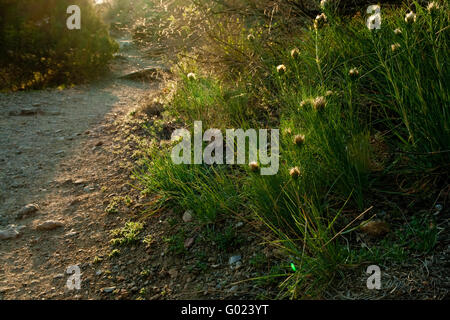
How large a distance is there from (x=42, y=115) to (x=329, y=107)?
5233 mm

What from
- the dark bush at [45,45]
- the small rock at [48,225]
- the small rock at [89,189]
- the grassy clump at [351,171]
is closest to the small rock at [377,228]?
the grassy clump at [351,171]

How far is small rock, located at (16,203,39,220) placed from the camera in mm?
3170

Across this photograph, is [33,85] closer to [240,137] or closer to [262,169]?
[240,137]

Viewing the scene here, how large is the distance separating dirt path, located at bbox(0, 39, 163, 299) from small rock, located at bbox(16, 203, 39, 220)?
0.03 meters

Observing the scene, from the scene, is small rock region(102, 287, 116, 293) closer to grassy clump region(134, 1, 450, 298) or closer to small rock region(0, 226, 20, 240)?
grassy clump region(134, 1, 450, 298)

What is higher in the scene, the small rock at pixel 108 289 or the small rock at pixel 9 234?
the small rock at pixel 9 234

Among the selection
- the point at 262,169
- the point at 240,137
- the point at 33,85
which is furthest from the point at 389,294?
the point at 33,85

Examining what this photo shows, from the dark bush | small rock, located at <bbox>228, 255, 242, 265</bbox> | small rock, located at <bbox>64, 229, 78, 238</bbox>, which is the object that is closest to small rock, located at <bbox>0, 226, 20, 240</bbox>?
small rock, located at <bbox>64, 229, 78, 238</bbox>

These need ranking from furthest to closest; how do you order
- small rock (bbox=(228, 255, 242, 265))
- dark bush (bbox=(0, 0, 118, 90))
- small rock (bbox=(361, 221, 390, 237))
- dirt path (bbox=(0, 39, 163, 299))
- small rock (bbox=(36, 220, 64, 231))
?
dark bush (bbox=(0, 0, 118, 90)) → small rock (bbox=(36, 220, 64, 231)) → dirt path (bbox=(0, 39, 163, 299)) → small rock (bbox=(228, 255, 242, 265)) → small rock (bbox=(361, 221, 390, 237))

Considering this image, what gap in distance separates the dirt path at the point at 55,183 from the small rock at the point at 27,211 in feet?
0.10

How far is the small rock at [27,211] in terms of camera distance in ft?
10.4

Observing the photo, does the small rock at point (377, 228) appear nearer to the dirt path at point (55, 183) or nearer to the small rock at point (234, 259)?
the small rock at point (234, 259)

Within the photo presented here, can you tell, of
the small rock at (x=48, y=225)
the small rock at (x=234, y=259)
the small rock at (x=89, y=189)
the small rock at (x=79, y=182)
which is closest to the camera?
the small rock at (x=234, y=259)

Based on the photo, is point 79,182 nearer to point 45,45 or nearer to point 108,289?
point 108,289
